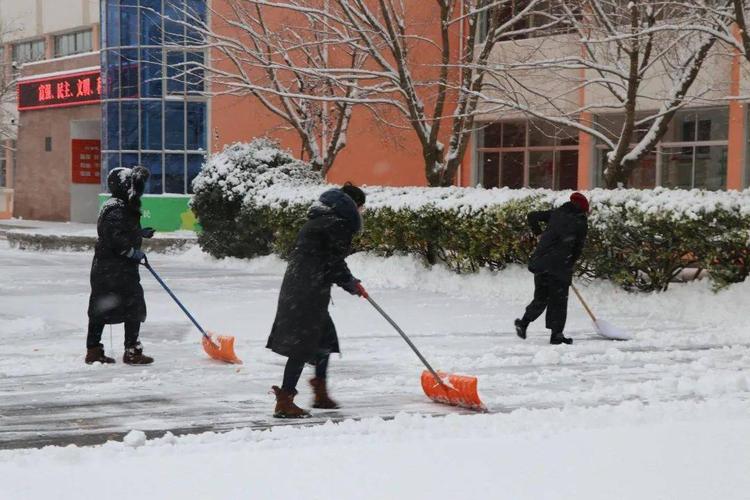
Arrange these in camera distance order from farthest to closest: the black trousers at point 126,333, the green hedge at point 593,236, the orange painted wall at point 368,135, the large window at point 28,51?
the large window at point 28,51 < the orange painted wall at point 368,135 < the green hedge at point 593,236 < the black trousers at point 126,333

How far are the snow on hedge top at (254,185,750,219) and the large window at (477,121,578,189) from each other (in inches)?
292

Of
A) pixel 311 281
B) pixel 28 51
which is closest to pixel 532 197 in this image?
pixel 311 281

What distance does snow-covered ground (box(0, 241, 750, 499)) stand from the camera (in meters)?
5.86

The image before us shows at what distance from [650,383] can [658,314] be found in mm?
4759

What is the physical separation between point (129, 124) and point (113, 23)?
10.2 ft

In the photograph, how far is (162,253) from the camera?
2500 cm

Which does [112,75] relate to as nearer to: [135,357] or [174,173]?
[174,173]

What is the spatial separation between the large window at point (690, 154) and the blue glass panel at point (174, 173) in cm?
1400

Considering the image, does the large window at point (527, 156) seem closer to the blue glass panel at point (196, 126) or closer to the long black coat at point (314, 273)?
the blue glass panel at point (196, 126)

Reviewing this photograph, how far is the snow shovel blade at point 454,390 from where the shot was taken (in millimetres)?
7805

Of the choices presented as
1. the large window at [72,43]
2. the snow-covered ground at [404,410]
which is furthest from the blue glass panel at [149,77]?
the snow-covered ground at [404,410]

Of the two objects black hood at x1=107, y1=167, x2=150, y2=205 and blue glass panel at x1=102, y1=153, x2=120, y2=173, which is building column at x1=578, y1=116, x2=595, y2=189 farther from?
black hood at x1=107, y1=167, x2=150, y2=205

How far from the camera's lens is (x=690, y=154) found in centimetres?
2314

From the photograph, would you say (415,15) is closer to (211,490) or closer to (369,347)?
(369,347)
